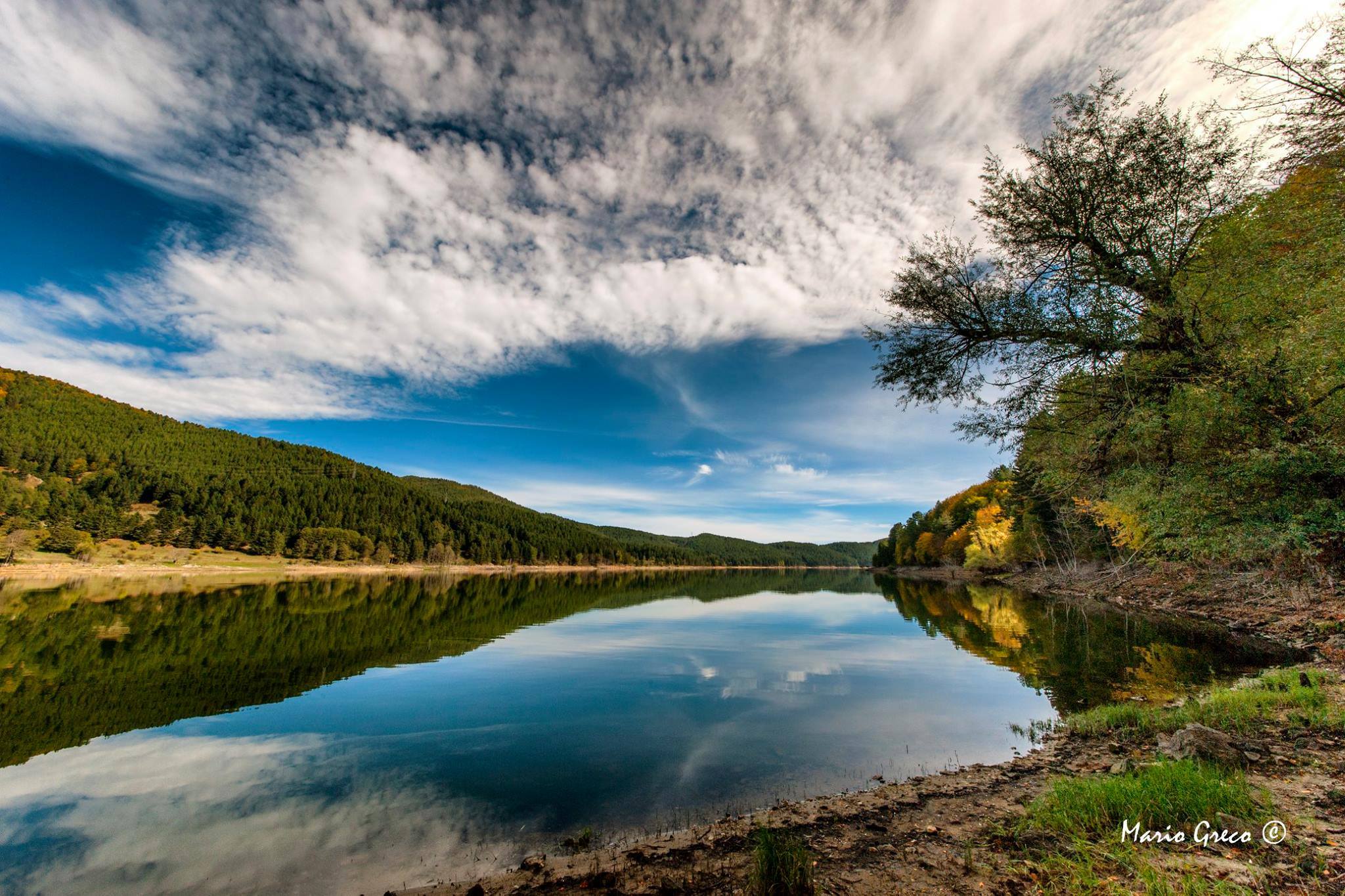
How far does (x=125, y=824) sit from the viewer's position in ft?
28.3

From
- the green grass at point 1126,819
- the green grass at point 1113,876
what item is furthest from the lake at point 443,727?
the green grass at point 1113,876

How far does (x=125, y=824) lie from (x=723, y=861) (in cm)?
1018

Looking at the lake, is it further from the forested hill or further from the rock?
the forested hill

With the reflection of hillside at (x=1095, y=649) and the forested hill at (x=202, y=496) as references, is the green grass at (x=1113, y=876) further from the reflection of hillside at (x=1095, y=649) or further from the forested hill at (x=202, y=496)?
the forested hill at (x=202, y=496)

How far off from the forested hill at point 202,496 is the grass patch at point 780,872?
106431 mm

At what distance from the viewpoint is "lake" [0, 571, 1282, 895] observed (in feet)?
26.5

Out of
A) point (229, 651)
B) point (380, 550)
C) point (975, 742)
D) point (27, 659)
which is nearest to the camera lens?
point (975, 742)

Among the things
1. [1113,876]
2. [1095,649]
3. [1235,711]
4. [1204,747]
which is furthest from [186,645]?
[1095,649]

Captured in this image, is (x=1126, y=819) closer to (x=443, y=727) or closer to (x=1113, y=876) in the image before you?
(x=1113, y=876)

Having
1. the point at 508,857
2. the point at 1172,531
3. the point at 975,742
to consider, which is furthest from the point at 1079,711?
the point at 508,857

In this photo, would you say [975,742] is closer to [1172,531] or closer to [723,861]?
[1172,531]

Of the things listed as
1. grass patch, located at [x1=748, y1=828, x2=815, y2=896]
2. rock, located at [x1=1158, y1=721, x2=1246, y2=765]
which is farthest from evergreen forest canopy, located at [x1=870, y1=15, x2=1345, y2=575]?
grass patch, located at [x1=748, y1=828, x2=815, y2=896]

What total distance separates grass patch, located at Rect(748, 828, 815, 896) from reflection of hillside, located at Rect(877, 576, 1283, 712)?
47.4 feet

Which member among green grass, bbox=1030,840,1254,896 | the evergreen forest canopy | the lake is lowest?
the lake
